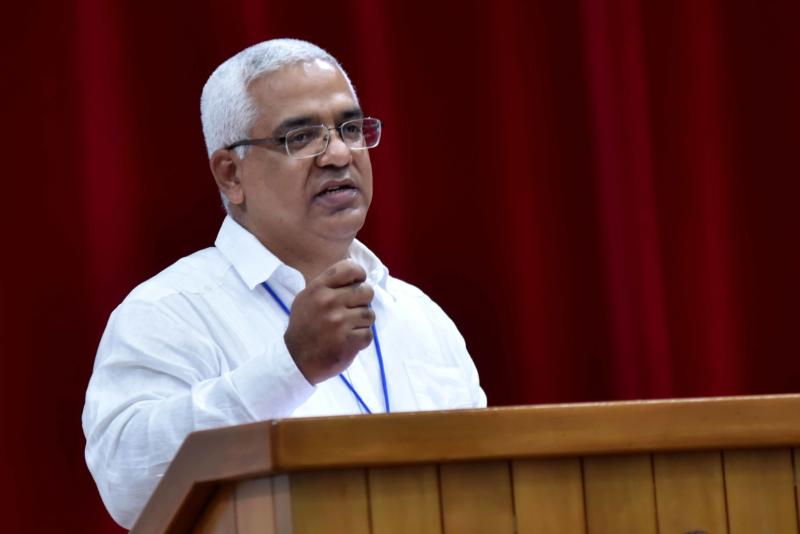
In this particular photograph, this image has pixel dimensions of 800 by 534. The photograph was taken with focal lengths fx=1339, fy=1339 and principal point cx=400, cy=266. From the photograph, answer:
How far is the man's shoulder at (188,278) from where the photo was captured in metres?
2.00

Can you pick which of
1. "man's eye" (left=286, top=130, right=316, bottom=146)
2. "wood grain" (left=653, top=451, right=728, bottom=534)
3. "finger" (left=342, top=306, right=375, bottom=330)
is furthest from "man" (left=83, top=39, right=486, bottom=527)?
"wood grain" (left=653, top=451, right=728, bottom=534)

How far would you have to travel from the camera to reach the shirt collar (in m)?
2.08

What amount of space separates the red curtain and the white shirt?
0.24m

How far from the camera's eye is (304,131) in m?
2.13

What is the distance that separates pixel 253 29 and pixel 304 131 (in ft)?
1.17

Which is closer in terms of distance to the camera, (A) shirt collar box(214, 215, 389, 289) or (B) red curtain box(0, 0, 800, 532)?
(A) shirt collar box(214, 215, 389, 289)

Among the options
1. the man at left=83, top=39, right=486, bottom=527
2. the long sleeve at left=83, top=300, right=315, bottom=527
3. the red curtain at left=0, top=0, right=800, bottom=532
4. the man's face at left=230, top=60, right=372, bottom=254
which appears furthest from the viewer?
the red curtain at left=0, top=0, right=800, bottom=532

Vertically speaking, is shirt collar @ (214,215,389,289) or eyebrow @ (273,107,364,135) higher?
eyebrow @ (273,107,364,135)

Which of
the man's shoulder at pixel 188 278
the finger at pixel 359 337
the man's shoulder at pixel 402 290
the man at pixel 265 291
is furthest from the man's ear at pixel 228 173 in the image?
the finger at pixel 359 337

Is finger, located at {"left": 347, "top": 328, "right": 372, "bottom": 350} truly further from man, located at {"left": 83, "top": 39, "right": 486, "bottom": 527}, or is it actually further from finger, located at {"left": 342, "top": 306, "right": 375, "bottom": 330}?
man, located at {"left": 83, "top": 39, "right": 486, "bottom": 527}

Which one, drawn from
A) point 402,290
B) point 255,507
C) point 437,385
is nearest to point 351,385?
point 437,385

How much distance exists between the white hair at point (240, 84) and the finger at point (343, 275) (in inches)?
28.8

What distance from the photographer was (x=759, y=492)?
130cm

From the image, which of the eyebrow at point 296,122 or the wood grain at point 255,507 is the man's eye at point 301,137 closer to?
the eyebrow at point 296,122
